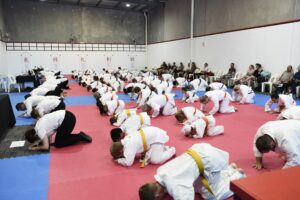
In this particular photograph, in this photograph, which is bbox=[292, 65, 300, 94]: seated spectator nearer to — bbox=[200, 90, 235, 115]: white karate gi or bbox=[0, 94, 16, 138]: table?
bbox=[200, 90, 235, 115]: white karate gi

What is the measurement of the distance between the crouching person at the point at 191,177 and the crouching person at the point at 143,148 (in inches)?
41.4

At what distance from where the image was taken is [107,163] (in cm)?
404

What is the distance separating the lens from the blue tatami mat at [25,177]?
10.4 ft

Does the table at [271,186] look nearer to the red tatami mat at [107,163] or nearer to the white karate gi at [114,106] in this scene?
the red tatami mat at [107,163]

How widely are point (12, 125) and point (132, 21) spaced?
64.0 ft

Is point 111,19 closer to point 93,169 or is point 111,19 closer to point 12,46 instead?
point 12,46

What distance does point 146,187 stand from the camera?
2340mm

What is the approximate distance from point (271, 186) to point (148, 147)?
8.61 ft

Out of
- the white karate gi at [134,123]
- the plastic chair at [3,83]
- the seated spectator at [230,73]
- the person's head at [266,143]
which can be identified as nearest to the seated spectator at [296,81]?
the seated spectator at [230,73]

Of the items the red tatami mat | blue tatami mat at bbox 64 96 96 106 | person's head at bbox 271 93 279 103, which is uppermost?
person's head at bbox 271 93 279 103

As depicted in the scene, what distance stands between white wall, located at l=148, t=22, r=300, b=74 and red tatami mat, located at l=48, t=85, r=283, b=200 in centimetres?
513

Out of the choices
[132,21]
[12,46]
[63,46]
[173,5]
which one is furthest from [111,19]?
[12,46]

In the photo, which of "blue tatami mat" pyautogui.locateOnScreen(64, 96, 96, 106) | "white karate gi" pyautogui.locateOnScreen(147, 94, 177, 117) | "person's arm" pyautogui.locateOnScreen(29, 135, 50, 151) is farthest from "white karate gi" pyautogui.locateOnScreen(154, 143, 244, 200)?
"blue tatami mat" pyautogui.locateOnScreen(64, 96, 96, 106)

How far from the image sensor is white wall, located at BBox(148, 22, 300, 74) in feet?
33.1
